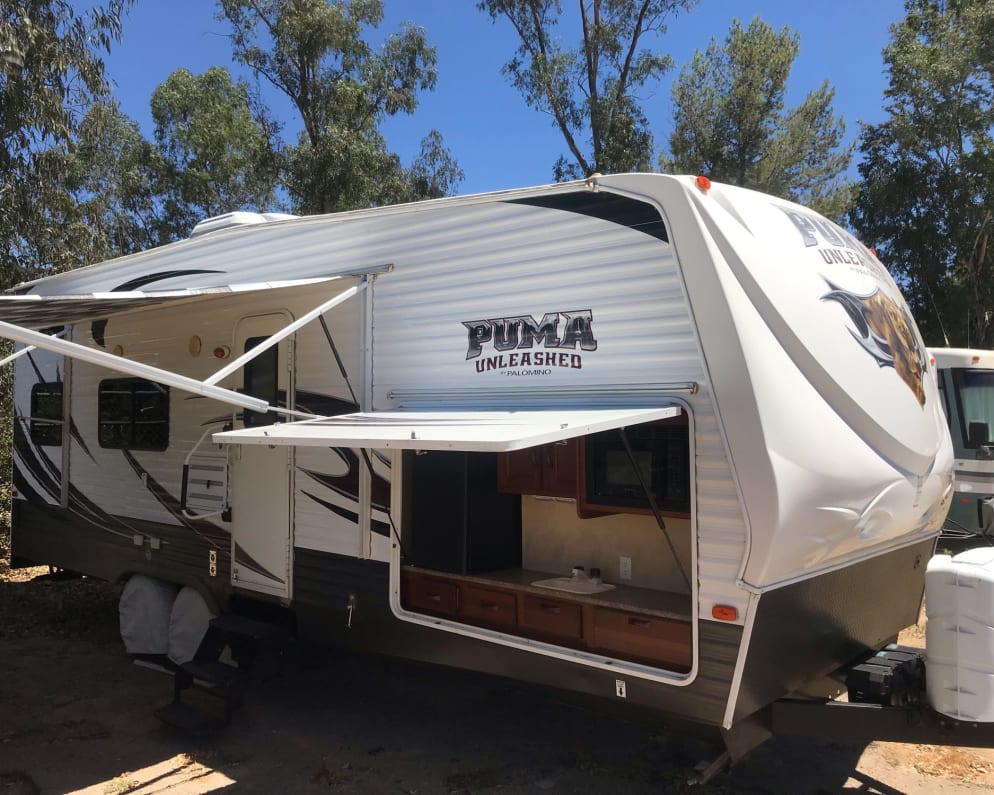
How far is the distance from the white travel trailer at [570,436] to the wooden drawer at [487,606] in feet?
0.04

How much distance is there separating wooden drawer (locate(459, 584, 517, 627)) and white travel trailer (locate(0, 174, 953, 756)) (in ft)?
0.04

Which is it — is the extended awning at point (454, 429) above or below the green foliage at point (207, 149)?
below

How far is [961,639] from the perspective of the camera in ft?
10.4

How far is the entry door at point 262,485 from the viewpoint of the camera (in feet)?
16.7

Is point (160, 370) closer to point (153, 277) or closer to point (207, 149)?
point (153, 277)

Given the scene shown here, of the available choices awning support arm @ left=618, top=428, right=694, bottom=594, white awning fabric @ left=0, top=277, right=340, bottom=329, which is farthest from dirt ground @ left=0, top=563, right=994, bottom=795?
white awning fabric @ left=0, top=277, right=340, bottom=329

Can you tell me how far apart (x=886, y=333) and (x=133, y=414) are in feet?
17.1

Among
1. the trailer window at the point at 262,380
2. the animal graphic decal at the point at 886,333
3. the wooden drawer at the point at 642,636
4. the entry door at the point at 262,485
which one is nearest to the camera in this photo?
the wooden drawer at the point at 642,636

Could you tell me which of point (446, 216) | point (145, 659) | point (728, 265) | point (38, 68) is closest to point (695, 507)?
point (728, 265)

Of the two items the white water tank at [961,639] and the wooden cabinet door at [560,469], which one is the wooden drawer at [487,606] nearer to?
the wooden cabinet door at [560,469]

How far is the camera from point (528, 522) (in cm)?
484

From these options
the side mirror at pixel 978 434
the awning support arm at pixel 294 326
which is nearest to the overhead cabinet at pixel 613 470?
the awning support arm at pixel 294 326

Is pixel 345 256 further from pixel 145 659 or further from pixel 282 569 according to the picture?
pixel 145 659

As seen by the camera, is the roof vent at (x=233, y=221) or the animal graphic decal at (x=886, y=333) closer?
the animal graphic decal at (x=886, y=333)
